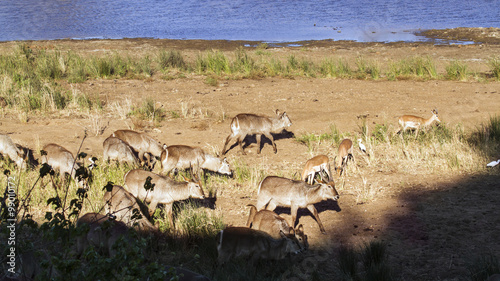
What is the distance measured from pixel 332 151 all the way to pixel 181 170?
3785mm

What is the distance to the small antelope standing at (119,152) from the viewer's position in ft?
34.8

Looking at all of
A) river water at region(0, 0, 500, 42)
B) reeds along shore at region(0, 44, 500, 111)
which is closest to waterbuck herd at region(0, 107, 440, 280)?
reeds along shore at region(0, 44, 500, 111)

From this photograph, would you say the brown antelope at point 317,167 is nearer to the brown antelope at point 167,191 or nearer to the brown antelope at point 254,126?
the brown antelope at point 167,191

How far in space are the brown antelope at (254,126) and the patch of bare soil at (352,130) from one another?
0.40 m

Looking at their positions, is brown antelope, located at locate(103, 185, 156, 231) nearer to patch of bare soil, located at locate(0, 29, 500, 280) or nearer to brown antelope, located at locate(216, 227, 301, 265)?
brown antelope, located at locate(216, 227, 301, 265)

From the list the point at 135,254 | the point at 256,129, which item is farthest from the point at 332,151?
Result: the point at 135,254

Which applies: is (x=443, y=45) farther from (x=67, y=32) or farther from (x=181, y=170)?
(x=67, y=32)

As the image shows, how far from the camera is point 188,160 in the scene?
406 inches

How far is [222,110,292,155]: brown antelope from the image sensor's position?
12508 millimetres

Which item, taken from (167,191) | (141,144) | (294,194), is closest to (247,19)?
Answer: (141,144)

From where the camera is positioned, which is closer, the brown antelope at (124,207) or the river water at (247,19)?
→ the brown antelope at (124,207)

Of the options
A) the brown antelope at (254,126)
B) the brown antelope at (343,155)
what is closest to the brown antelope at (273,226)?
the brown antelope at (343,155)

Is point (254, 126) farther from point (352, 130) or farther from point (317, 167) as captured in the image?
→ point (317, 167)

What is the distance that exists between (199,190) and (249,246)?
2005 millimetres
